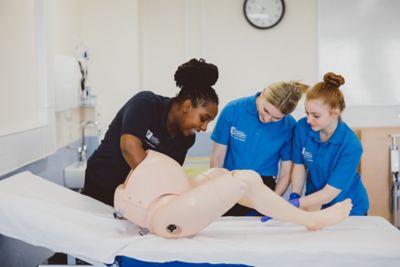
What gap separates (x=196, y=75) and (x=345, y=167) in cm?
69

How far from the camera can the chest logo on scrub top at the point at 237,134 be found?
2.16 m

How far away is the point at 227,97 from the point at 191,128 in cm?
241

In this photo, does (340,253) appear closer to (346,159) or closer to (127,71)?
(346,159)

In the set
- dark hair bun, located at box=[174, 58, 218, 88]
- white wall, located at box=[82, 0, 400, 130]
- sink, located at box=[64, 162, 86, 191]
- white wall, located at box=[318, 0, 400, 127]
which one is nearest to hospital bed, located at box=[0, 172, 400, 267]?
dark hair bun, located at box=[174, 58, 218, 88]

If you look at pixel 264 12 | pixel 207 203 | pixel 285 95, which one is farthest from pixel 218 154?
pixel 264 12

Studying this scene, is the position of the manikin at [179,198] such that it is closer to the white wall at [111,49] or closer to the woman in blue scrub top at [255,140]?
the woman in blue scrub top at [255,140]

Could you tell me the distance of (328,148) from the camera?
193 cm

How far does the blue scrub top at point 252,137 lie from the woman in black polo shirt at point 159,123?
331 mm

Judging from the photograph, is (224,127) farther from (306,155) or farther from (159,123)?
(159,123)

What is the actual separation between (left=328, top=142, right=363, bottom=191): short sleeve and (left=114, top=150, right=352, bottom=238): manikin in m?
0.36

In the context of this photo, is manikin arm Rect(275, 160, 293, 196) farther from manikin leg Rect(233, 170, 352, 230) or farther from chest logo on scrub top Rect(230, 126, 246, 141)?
manikin leg Rect(233, 170, 352, 230)

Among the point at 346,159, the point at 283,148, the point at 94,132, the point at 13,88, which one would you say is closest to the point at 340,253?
the point at 346,159

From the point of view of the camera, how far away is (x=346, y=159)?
1883 mm

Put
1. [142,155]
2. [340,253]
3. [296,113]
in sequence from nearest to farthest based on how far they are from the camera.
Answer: [340,253], [142,155], [296,113]
